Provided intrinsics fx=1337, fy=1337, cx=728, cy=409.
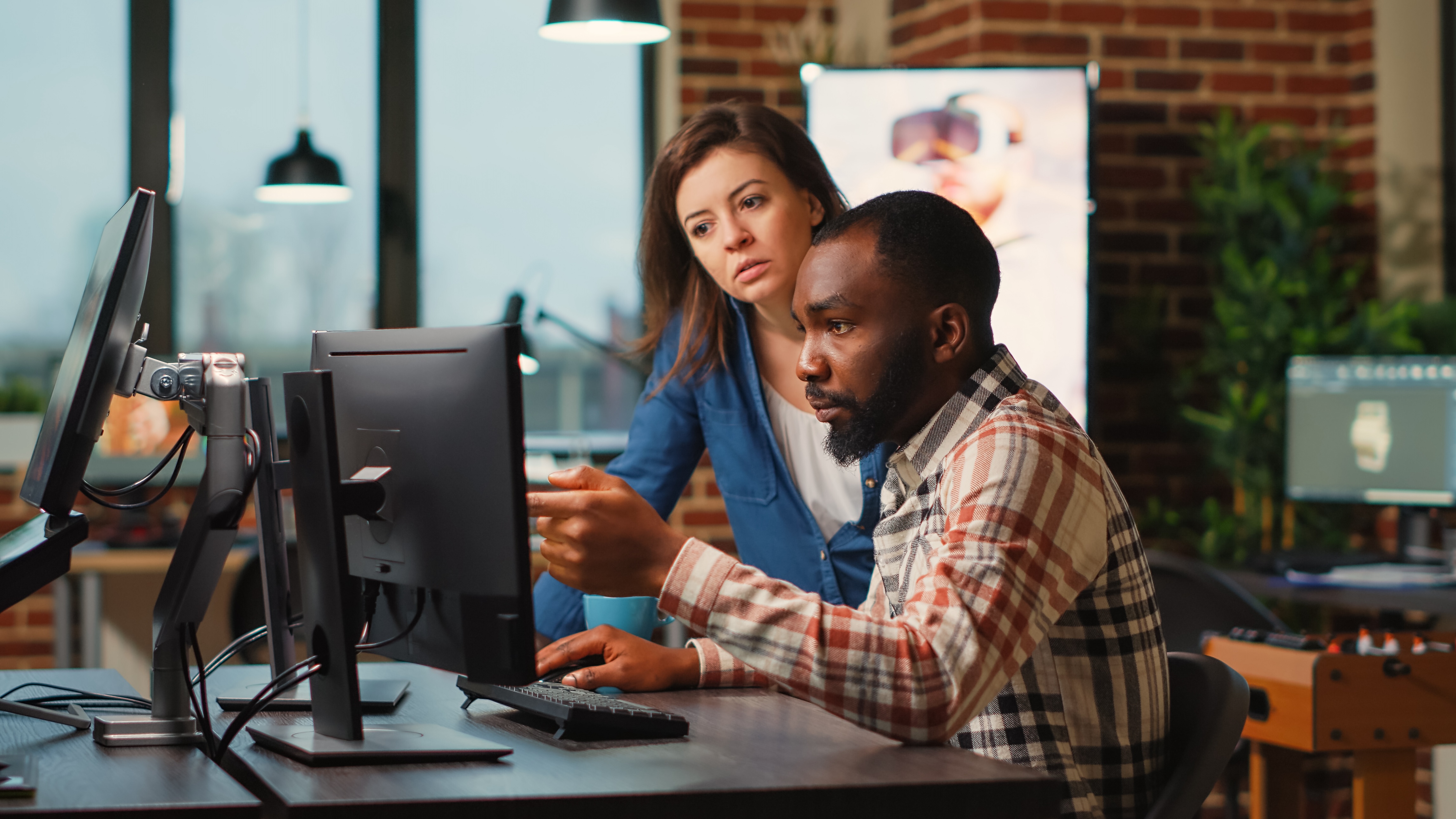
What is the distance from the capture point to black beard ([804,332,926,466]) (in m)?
1.30

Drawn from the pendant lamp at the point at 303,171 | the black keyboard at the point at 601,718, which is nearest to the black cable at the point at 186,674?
the black keyboard at the point at 601,718

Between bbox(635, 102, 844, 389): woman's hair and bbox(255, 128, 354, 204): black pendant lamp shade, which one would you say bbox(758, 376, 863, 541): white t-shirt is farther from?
bbox(255, 128, 354, 204): black pendant lamp shade

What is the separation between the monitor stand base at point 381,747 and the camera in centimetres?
113

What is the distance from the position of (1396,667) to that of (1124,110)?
6.38ft

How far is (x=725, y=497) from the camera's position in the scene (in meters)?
2.03

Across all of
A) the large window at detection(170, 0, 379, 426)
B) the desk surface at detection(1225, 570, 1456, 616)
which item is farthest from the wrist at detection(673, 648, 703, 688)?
the large window at detection(170, 0, 379, 426)

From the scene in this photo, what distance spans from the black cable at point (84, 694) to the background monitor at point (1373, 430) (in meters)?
2.65

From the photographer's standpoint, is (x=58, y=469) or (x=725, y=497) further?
(x=725, y=497)

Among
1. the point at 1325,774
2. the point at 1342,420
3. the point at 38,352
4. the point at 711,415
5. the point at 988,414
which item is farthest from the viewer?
the point at 38,352

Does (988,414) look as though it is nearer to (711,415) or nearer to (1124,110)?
(711,415)

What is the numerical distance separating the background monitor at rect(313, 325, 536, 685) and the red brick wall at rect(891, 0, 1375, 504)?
2.66m

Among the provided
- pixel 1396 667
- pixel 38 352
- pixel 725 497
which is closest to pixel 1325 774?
pixel 1396 667

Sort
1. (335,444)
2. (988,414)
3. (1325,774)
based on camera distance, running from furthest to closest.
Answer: (1325,774)
(988,414)
(335,444)

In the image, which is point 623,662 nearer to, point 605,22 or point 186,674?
point 186,674
